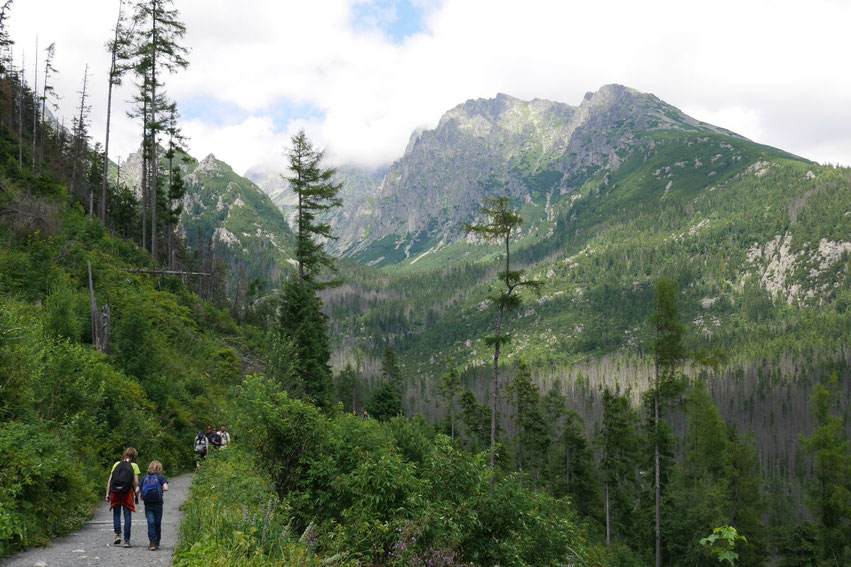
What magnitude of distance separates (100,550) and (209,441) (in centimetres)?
1284

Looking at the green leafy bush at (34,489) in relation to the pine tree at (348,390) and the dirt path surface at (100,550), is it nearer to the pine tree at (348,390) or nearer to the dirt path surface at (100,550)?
the dirt path surface at (100,550)

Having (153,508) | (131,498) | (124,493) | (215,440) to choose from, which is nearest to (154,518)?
(153,508)

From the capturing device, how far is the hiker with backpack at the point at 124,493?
10520 millimetres

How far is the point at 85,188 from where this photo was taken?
196 ft

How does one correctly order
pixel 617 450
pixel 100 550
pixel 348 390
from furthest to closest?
pixel 348 390 < pixel 617 450 < pixel 100 550

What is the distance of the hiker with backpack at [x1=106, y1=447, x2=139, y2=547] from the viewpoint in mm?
10520

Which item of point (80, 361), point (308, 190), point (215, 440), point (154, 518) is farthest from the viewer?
point (308, 190)

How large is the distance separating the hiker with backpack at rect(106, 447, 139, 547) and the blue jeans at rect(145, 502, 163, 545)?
366 millimetres

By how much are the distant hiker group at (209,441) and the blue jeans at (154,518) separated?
10525mm

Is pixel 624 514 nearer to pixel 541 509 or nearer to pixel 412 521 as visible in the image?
pixel 541 509

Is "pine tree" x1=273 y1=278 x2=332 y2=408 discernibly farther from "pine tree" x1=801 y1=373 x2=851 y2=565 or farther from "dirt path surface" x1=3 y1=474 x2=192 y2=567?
"pine tree" x1=801 y1=373 x2=851 y2=565

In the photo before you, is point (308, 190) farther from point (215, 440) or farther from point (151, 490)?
point (151, 490)

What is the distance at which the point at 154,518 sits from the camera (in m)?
10.4

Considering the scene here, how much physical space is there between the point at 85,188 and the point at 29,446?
60177 mm
